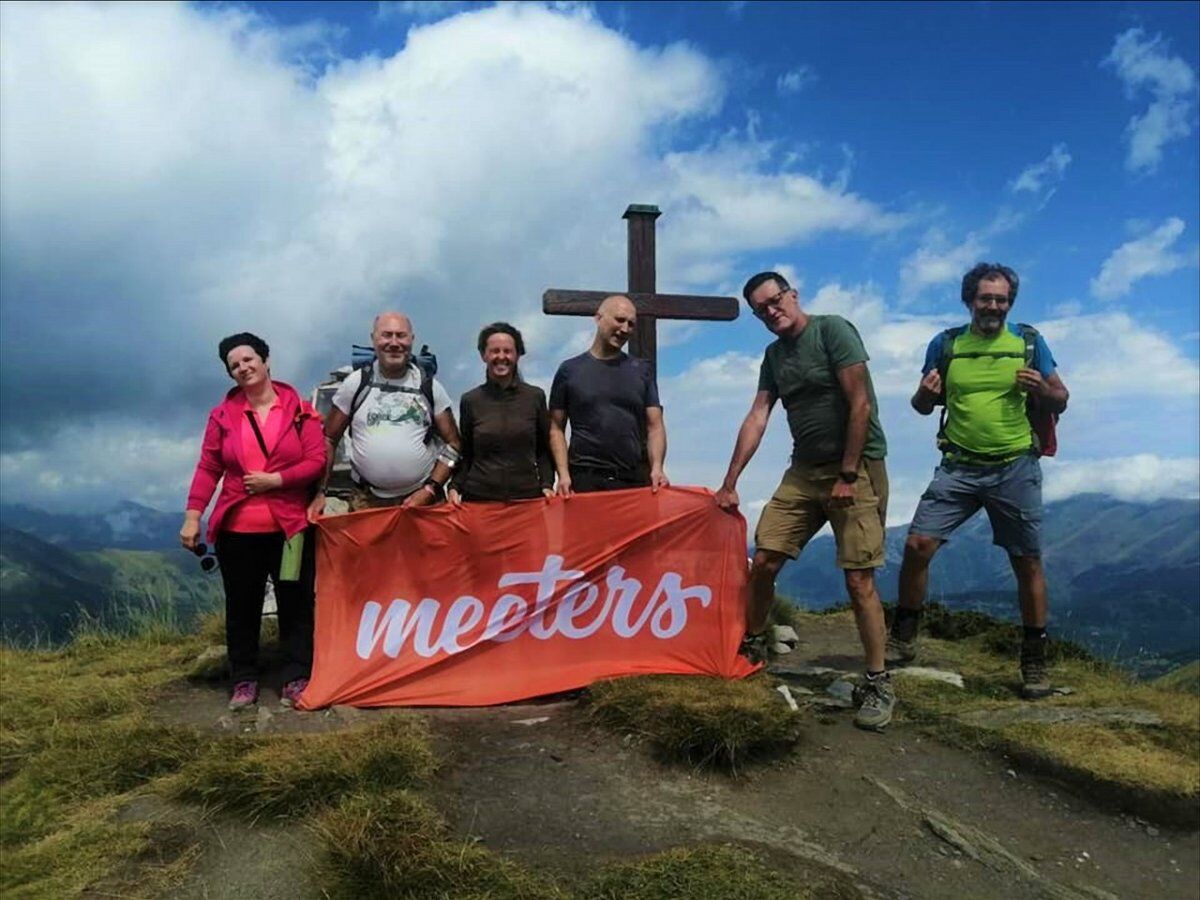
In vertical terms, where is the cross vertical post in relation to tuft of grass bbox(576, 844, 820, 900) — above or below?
above

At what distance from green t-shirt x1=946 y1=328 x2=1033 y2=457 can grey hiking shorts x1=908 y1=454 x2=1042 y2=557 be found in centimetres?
16

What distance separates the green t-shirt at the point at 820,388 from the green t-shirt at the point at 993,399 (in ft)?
2.60

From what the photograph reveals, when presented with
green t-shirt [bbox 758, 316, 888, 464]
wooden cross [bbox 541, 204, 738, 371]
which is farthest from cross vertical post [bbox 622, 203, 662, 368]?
green t-shirt [bbox 758, 316, 888, 464]

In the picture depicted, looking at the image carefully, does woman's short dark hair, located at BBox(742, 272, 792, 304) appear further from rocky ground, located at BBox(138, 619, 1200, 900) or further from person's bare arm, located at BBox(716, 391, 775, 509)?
rocky ground, located at BBox(138, 619, 1200, 900)

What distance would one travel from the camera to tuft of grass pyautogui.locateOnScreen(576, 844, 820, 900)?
352 cm

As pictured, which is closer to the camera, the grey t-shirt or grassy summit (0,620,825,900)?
grassy summit (0,620,825,900)

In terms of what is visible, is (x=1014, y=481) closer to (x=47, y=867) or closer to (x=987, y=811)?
(x=987, y=811)

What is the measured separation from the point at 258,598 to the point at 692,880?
3903 mm

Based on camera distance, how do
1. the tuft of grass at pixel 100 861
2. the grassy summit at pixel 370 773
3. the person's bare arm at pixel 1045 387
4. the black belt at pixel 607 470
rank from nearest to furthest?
1. the grassy summit at pixel 370 773
2. the tuft of grass at pixel 100 861
3. the person's bare arm at pixel 1045 387
4. the black belt at pixel 607 470

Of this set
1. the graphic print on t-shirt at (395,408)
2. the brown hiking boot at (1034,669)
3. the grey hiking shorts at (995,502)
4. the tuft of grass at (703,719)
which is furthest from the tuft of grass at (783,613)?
the graphic print on t-shirt at (395,408)

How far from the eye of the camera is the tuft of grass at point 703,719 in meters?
4.98

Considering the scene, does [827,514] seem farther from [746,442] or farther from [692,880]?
[692,880]

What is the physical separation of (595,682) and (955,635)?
482 centimetres

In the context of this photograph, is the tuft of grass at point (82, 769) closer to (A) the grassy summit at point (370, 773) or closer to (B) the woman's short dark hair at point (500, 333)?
(A) the grassy summit at point (370, 773)
